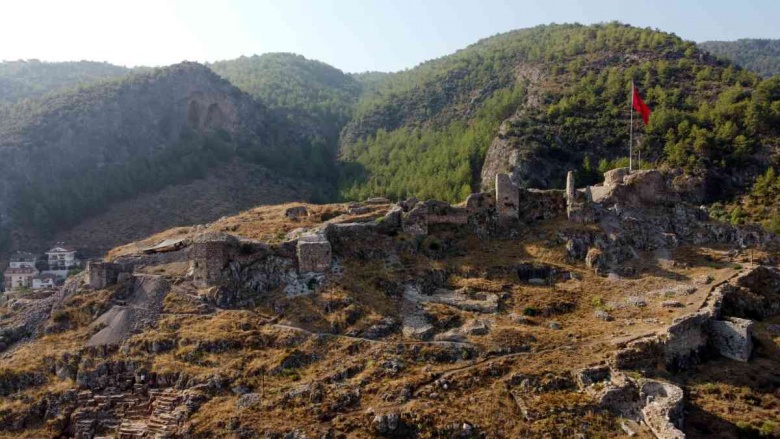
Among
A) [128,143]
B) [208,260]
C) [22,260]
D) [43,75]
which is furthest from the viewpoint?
[43,75]

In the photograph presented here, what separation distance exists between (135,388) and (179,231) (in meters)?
17.0

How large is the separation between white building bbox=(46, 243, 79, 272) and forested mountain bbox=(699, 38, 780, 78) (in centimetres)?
12986

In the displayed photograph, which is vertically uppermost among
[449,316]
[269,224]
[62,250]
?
[269,224]

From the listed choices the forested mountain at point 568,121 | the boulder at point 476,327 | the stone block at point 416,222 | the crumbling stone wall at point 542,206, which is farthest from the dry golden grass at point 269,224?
the forested mountain at point 568,121

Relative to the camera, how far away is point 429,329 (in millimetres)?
26359

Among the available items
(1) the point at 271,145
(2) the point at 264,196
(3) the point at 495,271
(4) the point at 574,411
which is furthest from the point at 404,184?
(4) the point at 574,411

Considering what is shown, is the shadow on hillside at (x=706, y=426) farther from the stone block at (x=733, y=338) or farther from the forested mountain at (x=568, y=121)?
the forested mountain at (x=568, y=121)

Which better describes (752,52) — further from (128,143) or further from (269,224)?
(269,224)

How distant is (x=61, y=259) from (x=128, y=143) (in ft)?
96.6

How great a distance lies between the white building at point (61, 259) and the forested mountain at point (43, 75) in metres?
58.8

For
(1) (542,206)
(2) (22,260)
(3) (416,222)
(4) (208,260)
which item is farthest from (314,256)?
(2) (22,260)

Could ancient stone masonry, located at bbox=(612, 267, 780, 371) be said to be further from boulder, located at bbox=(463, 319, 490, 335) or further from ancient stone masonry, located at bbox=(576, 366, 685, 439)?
boulder, located at bbox=(463, 319, 490, 335)

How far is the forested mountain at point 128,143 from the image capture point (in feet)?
226

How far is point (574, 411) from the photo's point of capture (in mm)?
21750
